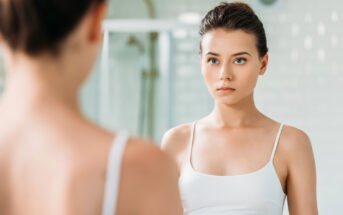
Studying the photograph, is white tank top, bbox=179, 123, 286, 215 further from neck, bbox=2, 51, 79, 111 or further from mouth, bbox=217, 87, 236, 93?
neck, bbox=2, 51, 79, 111

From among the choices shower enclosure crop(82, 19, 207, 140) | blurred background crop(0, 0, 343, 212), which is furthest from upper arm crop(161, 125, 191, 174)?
blurred background crop(0, 0, 343, 212)

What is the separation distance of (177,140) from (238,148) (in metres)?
0.16

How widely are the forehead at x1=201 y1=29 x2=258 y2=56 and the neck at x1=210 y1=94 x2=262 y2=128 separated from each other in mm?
131

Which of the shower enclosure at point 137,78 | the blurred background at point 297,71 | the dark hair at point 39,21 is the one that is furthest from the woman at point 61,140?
the blurred background at point 297,71

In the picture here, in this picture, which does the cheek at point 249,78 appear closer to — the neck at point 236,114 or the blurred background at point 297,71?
the neck at point 236,114

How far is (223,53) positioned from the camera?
1136 millimetres

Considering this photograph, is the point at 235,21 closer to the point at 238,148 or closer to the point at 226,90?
the point at 226,90

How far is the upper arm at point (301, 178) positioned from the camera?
1.10m

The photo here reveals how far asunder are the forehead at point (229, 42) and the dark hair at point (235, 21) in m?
0.01

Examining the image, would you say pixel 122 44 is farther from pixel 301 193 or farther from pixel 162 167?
pixel 162 167

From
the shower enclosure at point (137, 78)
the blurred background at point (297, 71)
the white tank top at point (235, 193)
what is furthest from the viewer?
the blurred background at point (297, 71)

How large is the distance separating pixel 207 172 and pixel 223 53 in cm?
29

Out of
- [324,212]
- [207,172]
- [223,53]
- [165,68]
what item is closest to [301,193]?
[207,172]

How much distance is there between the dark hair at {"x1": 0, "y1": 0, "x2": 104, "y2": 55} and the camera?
46 cm
